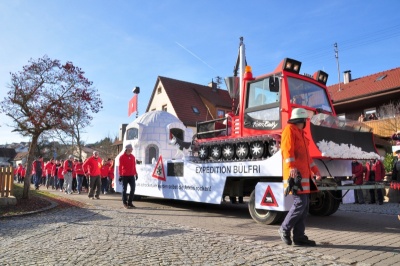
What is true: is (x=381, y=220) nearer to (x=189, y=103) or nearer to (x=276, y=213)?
(x=276, y=213)

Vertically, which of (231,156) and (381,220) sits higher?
(231,156)

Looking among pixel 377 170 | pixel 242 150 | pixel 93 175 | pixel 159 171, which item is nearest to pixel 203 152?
pixel 242 150

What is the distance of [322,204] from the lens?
8516mm

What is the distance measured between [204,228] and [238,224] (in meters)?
0.95

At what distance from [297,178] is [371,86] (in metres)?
22.6

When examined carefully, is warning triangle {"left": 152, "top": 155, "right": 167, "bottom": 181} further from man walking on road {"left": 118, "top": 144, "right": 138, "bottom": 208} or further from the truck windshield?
the truck windshield

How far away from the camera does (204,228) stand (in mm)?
6621

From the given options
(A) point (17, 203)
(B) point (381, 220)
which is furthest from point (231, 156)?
(A) point (17, 203)

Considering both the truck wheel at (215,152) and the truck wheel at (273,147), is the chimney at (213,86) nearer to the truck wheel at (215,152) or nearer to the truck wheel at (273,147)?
the truck wheel at (215,152)

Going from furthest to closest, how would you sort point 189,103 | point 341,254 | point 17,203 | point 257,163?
point 189,103 < point 17,203 < point 257,163 < point 341,254

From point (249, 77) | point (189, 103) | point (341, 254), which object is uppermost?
point (189, 103)

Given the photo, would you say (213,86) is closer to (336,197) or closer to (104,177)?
(104,177)

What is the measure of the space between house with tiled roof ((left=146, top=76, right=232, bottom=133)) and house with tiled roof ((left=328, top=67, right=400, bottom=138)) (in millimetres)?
10270

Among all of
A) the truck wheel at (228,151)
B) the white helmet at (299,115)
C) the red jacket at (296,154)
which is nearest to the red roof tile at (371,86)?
the truck wheel at (228,151)
